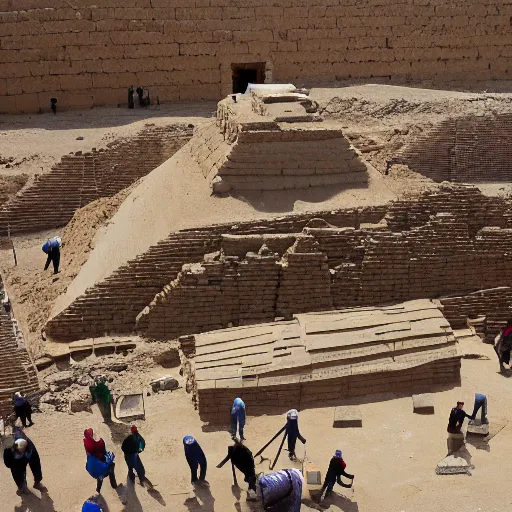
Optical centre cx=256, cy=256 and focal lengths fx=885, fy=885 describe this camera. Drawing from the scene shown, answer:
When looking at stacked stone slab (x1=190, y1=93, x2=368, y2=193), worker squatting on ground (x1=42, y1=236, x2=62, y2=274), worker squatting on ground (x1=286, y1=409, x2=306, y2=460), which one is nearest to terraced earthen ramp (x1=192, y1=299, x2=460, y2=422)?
worker squatting on ground (x1=286, y1=409, x2=306, y2=460)

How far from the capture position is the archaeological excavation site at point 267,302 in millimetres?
9750

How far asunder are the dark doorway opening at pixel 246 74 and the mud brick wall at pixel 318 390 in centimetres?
1243

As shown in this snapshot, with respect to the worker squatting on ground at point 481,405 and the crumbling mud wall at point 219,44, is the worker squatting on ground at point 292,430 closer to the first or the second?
the worker squatting on ground at point 481,405

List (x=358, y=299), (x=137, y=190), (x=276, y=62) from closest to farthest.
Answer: (x=358, y=299)
(x=137, y=190)
(x=276, y=62)

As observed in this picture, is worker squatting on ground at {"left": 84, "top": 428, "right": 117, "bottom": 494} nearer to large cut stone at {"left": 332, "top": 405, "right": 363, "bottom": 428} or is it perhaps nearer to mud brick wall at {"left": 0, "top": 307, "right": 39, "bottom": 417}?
mud brick wall at {"left": 0, "top": 307, "right": 39, "bottom": 417}

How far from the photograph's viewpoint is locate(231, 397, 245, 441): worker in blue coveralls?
9734 mm

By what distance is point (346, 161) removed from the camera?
44.3ft

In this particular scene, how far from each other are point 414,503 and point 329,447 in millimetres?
1330

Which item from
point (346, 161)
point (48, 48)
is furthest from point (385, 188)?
point (48, 48)

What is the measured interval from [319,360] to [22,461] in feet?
12.4

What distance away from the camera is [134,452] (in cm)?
916

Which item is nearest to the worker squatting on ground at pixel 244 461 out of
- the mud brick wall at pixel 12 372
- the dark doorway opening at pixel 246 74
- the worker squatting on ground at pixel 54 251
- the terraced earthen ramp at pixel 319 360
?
the terraced earthen ramp at pixel 319 360

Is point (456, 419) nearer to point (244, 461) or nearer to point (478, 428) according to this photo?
point (478, 428)

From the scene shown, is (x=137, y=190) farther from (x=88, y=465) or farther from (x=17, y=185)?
(x=88, y=465)
